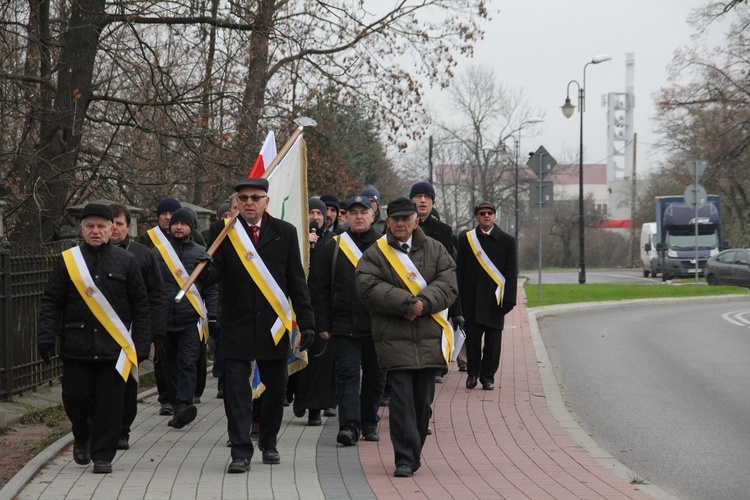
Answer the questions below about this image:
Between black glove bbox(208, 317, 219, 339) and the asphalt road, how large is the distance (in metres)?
3.42

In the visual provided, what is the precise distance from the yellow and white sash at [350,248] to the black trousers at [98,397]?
220 centimetres

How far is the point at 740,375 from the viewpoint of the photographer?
1387 centimetres

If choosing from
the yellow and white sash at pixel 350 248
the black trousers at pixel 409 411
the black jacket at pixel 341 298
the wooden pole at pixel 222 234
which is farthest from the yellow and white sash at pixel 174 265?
the black trousers at pixel 409 411

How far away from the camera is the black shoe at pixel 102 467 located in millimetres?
7430

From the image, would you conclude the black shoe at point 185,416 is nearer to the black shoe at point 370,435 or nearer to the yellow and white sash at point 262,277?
the black shoe at point 370,435

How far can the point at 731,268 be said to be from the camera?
37625mm

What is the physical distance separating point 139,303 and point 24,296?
11.5 feet

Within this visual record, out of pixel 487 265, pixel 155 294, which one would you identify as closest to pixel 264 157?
pixel 155 294

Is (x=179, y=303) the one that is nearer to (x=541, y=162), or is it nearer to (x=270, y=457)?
(x=270, y=457)

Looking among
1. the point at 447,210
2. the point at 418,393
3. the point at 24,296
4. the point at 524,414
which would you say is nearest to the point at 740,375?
the point at 524,414

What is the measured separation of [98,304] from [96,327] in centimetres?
15

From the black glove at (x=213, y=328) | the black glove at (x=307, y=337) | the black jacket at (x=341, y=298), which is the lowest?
the black glove at (x=213, y=328)

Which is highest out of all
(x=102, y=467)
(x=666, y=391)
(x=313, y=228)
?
(x=313, y=228)

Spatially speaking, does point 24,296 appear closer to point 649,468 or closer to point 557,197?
point 649,468
